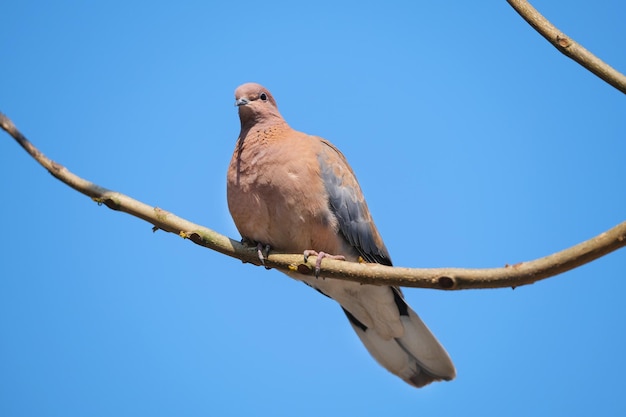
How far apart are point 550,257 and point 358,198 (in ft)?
7.93

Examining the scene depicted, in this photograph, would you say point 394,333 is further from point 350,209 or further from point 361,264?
point 361,264

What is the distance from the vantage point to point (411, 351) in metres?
5.91

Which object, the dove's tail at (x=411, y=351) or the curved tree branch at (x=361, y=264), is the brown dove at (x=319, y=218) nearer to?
the dove's tail at (x=411, y=351)

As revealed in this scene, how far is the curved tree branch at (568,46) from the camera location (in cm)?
379

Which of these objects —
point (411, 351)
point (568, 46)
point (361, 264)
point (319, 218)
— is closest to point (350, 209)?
point (319, 218)

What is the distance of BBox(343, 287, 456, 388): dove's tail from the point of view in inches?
228

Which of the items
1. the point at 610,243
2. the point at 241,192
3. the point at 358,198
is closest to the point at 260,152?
the point at 241,192

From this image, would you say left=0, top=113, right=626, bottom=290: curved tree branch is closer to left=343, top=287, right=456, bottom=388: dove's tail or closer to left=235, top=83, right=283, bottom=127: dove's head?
left=235, top=83, right=283, bottom=127: dove's head

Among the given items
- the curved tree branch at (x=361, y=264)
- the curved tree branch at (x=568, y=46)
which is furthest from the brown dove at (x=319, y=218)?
the curved tree branch at (x=568, y=46)

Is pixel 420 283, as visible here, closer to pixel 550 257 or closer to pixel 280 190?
pixel 550 257

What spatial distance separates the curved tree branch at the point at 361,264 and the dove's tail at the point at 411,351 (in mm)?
1538

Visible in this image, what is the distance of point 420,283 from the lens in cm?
368

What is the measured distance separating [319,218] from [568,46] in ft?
6.64

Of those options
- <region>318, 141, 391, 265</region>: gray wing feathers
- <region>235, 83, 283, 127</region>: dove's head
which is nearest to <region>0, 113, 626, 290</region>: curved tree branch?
<region>318, 141, 391, 265</region>: gray wing feathers
